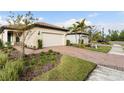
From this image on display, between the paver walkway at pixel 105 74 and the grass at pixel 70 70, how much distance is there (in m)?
0.16

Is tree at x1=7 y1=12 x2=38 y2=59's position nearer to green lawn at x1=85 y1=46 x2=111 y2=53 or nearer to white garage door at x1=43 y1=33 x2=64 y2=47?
white garage door at x1=43 y1=33 x2=64 y2=47

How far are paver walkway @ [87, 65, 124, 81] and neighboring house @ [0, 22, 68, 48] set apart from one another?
1476mm

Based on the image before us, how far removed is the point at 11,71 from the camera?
5246 millimetres

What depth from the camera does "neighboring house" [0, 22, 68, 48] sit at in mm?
6078

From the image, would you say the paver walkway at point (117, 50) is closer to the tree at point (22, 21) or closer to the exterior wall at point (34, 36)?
the exterior wall at point (34, 36)

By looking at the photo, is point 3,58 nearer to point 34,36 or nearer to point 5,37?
point 5,37

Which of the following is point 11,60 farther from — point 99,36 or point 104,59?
point 99,36

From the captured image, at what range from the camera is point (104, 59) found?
6.50 m

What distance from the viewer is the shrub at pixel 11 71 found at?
517 cm

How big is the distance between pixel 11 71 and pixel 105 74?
111 inches

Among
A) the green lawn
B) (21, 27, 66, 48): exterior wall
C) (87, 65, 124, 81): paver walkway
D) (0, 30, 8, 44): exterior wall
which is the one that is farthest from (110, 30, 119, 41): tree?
(0, 30, 8, 44): exterior wall
